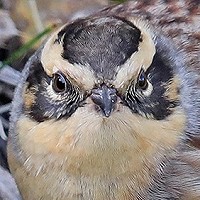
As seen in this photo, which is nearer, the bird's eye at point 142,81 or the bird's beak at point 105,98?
the bird's beak at point 105,98

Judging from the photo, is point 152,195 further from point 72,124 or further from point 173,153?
point 72,124

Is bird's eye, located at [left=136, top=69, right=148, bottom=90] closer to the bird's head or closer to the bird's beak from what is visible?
the bird's head

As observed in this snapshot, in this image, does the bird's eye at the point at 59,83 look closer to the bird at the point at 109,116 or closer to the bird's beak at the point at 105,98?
the bird at the point at 109,116

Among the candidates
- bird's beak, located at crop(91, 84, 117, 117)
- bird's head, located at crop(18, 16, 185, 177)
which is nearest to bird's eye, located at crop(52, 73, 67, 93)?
bird's head, located at crop(18, 16, 185, 177)

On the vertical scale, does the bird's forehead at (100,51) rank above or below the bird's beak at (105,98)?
above

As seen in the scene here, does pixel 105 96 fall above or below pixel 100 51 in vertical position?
below

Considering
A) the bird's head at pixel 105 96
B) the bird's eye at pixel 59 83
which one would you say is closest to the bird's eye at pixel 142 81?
the bird's head at pixel 105 96

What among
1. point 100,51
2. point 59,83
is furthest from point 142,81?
point 59,83

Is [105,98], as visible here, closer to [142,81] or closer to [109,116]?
[109,116]
